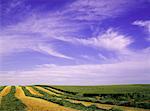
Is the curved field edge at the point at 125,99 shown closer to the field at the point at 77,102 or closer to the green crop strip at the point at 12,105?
the field at the point at 77,102

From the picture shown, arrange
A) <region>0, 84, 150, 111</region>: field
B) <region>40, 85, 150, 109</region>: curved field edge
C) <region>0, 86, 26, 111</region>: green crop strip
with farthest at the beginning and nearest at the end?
<region>40, 85, 150, 109</region>: curved field edge, <region>0, 84, 150, 111</region>: field, <region>0, 86, 26, 111</region>: green crop strip

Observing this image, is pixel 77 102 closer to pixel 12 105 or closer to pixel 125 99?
pixel 12 105

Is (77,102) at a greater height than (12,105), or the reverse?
(77,102)

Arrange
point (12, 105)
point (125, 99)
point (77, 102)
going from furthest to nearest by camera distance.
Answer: point (125, 99) < point (77, 102) < point (12, 105)

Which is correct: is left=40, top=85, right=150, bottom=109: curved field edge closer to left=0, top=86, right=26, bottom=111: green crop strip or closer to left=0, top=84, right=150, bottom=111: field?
left=0, top=84, right=150, bottom=111: field

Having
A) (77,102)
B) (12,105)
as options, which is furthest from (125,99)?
(12,105)

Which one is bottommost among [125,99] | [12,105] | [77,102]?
[12,105]

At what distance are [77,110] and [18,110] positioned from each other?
16.6 ft

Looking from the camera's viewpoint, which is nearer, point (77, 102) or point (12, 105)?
point (12, 105)

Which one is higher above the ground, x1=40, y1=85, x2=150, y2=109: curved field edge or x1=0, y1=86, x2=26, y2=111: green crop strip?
x1=40, y1=85, x2=150, y2=109: curved field edge

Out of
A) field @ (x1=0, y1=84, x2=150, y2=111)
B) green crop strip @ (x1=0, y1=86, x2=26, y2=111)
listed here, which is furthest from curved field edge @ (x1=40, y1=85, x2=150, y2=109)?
green crop strip @ (x1=0, y1=86, x2=26, y2=111)

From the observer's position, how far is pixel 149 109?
31.2 meters

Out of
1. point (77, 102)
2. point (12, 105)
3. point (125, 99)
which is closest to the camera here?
A: point (12, 105)

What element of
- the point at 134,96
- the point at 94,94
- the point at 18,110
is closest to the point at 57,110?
the point at 18,110
